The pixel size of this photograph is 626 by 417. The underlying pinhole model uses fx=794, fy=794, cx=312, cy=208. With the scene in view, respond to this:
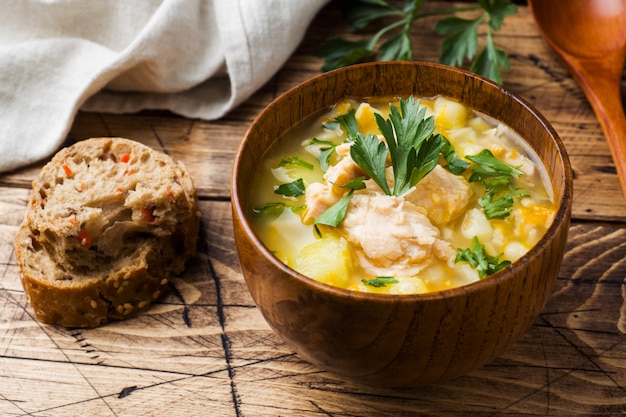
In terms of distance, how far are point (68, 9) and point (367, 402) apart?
6.08ft

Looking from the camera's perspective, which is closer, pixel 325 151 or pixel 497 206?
pixel 497 206

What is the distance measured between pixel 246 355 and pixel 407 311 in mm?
702

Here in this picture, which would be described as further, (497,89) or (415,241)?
(497,89)

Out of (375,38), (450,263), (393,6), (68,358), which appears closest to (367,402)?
(450,263)

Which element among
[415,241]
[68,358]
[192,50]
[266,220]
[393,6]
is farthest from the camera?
[393,6]

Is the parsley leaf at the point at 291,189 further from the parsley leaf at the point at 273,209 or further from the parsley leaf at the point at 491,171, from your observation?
the parsley leaf at the point at 491,171

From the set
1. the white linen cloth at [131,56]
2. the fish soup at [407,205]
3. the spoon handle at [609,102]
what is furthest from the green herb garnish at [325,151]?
the spoon handle at [609,102]

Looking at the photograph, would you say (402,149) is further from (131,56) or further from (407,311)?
(131,56)

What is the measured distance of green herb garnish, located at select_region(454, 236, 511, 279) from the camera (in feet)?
6.21

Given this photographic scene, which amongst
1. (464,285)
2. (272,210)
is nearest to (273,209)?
(272,210)

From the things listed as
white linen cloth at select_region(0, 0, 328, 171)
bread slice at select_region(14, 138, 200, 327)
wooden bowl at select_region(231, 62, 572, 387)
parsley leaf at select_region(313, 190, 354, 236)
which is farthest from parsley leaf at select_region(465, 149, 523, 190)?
white linen cloth at select_region(0, 0, 328, 171)

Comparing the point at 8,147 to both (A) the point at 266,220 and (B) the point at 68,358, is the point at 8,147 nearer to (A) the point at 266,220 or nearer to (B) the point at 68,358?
(B) the point at 68,358

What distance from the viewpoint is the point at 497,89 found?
7.09ft

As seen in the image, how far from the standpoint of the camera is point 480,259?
1.92m
